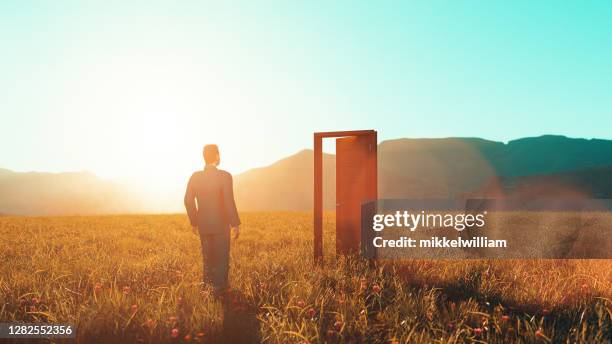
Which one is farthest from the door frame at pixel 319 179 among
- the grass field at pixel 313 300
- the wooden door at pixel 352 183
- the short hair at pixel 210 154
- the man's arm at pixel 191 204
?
the man's arm at pixel 191 204

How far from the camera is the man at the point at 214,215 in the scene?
19.2ft

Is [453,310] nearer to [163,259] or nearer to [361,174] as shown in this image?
[361,174]

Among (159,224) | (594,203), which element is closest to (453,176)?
(594,203)

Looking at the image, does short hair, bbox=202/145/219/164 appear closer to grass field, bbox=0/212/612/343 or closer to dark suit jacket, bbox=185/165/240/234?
dark suit jacket, bbox=185/165/240/234

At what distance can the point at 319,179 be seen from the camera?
7.43 metres

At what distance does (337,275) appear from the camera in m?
5.89

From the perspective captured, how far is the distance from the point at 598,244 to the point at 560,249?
4.25 feet

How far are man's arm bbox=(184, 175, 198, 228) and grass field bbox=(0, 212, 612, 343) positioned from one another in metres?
0.82

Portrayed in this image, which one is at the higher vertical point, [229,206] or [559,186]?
[229,206]

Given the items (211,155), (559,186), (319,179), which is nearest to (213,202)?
(211,155)

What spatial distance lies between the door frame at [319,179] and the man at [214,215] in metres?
1.75

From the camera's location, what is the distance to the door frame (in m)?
7.11

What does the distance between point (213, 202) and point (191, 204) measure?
0.37m

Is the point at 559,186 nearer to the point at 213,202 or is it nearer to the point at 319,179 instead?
the point at 319,179
